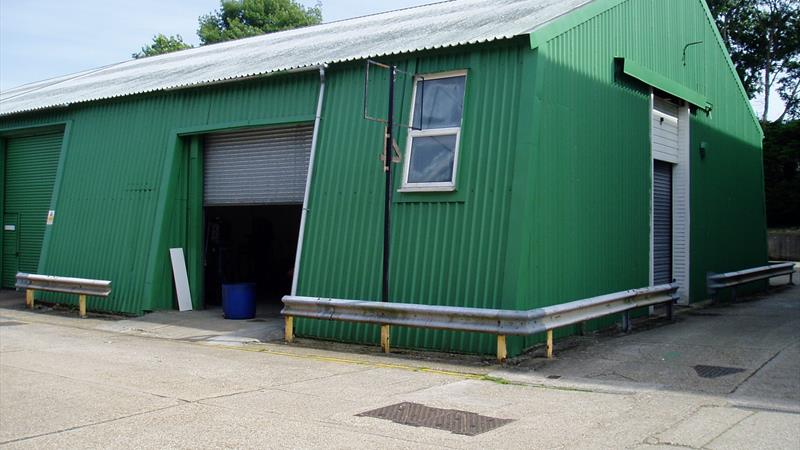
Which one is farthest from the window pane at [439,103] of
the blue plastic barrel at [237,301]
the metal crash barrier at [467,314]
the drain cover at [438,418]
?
the blue plastic barrel at [237,301]

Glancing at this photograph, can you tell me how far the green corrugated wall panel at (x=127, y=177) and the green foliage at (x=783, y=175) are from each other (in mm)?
30648

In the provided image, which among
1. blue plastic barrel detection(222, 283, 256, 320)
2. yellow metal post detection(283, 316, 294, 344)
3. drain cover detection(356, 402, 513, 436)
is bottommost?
drain cover detection(356, 402, 513, 436)

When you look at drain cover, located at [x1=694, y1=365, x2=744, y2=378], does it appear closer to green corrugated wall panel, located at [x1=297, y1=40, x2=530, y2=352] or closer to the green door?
green corrugated wall panel, located at [x1=297, y1=40, x2=530, y2=352]

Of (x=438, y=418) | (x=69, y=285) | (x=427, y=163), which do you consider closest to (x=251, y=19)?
(x=69, y=285)

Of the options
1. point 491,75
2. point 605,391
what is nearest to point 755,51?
point 491,75

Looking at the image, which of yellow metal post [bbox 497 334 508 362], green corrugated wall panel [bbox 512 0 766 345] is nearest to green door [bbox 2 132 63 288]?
green corrugated wall panel [bbox 512 0 766 345]

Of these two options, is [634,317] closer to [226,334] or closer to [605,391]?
[605,391]

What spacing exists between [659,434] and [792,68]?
46121mm

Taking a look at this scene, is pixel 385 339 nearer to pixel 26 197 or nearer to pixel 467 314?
pixel 467 314

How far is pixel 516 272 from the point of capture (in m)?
9.86

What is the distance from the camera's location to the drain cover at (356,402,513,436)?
21.6 ft

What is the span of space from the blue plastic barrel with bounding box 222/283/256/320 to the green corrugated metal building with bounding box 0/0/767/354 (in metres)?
1.47

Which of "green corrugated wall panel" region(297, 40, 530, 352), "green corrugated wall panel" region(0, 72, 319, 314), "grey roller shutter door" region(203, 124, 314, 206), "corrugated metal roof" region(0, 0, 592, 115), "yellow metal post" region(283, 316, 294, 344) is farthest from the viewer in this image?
"green corrugated wall panel" region(0, 72, 319, 314)

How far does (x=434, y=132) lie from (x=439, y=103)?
1.56 feet
